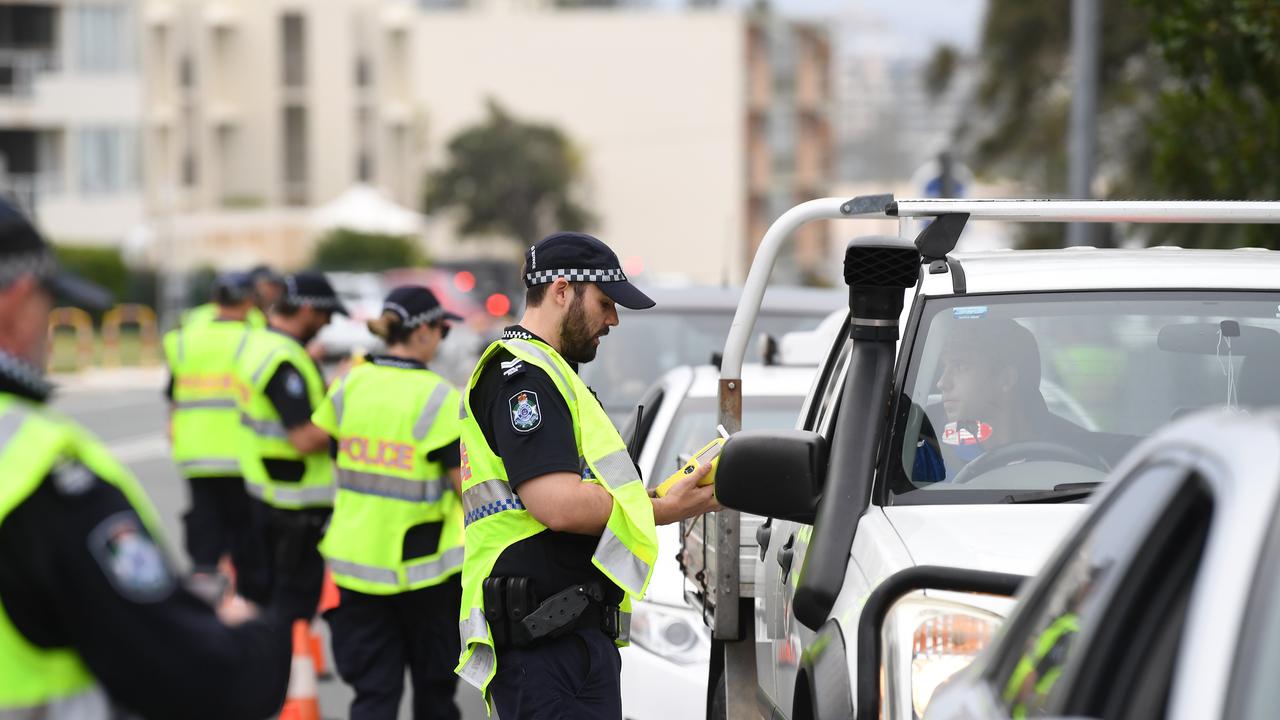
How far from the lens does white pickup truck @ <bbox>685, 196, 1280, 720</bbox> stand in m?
4.35

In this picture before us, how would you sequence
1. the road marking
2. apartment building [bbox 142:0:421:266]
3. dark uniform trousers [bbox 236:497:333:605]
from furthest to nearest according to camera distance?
apartment building [bbox 142:0:421:266] < the road marking < dark uniform trousers [bbox 236:497:333:605]

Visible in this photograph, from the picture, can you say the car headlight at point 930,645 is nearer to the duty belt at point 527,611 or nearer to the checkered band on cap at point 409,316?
the duty belt at point 527,611

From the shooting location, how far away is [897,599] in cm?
393

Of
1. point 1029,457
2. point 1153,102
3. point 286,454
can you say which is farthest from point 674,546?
point 1153,102

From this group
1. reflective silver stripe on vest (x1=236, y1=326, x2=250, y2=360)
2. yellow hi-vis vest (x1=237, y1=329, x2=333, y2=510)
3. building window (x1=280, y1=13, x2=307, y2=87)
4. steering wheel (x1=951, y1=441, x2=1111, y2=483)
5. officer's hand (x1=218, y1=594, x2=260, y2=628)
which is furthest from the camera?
building window (x1=280, y1=13, x2=307, y2=87)

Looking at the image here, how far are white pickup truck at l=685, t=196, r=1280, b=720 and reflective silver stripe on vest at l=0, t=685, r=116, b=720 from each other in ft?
5.75

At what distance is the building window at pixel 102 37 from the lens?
61.0 meters

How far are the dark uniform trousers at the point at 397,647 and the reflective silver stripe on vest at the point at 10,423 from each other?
4.40m

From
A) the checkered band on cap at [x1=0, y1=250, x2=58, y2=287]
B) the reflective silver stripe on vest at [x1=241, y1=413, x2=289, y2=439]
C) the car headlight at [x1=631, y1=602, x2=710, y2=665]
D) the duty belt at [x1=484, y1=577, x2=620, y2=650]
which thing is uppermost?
the checkered band on cap at [x1=0, y1=250, x2=58, y2=287]

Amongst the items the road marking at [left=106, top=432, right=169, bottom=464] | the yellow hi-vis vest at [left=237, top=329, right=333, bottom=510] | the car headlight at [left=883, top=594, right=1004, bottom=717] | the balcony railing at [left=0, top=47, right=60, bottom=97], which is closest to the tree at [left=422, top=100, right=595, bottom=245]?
the balcony railing at [left=0, top=47, right=60, bottom=97]

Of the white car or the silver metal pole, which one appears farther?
the silver metal pole

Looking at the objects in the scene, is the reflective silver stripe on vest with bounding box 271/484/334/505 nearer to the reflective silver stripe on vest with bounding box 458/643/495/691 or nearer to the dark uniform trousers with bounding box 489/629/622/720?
the reflective silver stripe on vest with bounding box 458/643/495/691

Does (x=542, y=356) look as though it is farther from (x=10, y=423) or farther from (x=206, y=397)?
(x=206, y=397)

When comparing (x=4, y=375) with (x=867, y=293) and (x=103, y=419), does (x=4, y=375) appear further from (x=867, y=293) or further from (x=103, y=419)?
(x=103, y=419)
